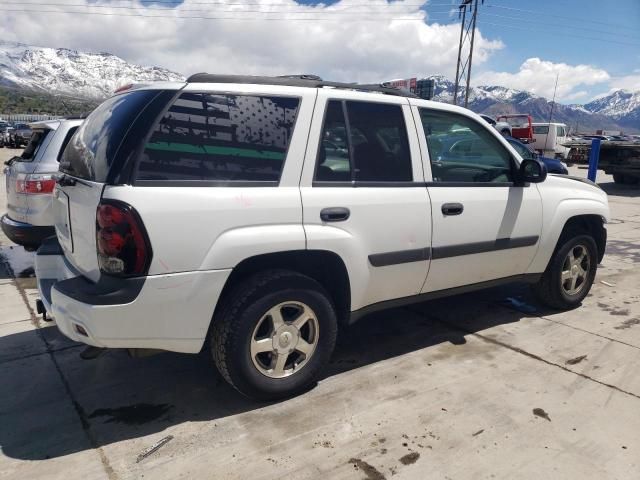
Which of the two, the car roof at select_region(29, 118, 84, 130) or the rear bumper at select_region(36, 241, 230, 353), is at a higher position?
the car roof at select_region(29, 118, 84, 130)

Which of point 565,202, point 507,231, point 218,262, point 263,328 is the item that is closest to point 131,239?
point 218,262

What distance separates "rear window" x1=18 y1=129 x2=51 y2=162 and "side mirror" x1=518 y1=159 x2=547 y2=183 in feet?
15.6

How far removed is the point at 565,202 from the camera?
4332mm

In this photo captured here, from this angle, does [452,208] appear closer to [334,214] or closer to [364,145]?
[364,145]

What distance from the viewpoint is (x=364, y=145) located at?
3234 mm

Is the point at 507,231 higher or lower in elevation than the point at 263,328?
higher

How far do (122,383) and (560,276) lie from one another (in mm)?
3698

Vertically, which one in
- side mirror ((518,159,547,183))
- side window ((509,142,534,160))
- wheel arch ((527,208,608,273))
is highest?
side window ((509,142,534,160))

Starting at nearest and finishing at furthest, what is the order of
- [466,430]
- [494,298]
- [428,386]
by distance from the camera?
[466,430], [428,386], [494,298]

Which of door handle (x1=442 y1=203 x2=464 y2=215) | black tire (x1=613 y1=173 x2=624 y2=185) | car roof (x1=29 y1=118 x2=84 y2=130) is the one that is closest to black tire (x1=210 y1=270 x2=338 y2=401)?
door handle (x1=442 y1=203 x2=464 y2=215)

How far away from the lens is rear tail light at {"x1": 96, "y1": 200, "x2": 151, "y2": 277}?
7.97ft

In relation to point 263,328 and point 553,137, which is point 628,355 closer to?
point 263,328

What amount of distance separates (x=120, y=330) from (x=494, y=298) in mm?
3813

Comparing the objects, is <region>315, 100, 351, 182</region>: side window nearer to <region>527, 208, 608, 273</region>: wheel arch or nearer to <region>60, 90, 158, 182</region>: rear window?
<region>60, 90, 158, 182</region>: rear window
